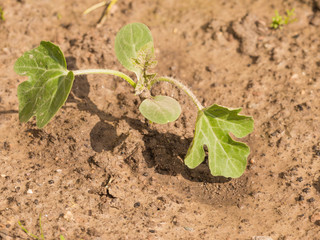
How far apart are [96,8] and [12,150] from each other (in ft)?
7.41

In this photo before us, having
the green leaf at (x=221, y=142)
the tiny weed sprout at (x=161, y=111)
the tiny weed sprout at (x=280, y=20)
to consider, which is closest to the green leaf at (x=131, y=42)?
the tiny weed sprout at (x=161, y=111)

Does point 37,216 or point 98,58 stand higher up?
point 98,58

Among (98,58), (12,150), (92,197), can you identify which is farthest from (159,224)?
(98,58)

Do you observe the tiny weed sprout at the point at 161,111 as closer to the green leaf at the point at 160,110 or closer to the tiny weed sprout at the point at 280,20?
the green leaf at the point at 160,110

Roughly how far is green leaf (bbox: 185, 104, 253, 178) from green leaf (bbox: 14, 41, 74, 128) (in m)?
1.15

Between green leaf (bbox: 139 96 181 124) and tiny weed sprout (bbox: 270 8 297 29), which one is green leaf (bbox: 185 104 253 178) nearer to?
green leaf (bbox: 139 96 181 124)

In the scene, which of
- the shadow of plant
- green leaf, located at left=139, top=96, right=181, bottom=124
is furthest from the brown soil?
green leaf, located at left=139, top=96, right=181, bottom=124

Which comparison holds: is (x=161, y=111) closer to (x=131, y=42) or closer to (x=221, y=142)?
(x=221, y=142)

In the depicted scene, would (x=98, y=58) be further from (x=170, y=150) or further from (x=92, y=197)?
(x=92, y=197)

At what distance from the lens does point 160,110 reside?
308 centimetres

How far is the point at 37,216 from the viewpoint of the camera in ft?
9.86

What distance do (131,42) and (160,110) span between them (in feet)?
2.62

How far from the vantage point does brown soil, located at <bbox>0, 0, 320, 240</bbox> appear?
10.2 feet

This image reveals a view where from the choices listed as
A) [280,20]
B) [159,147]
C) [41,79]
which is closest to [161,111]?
[159,147]
